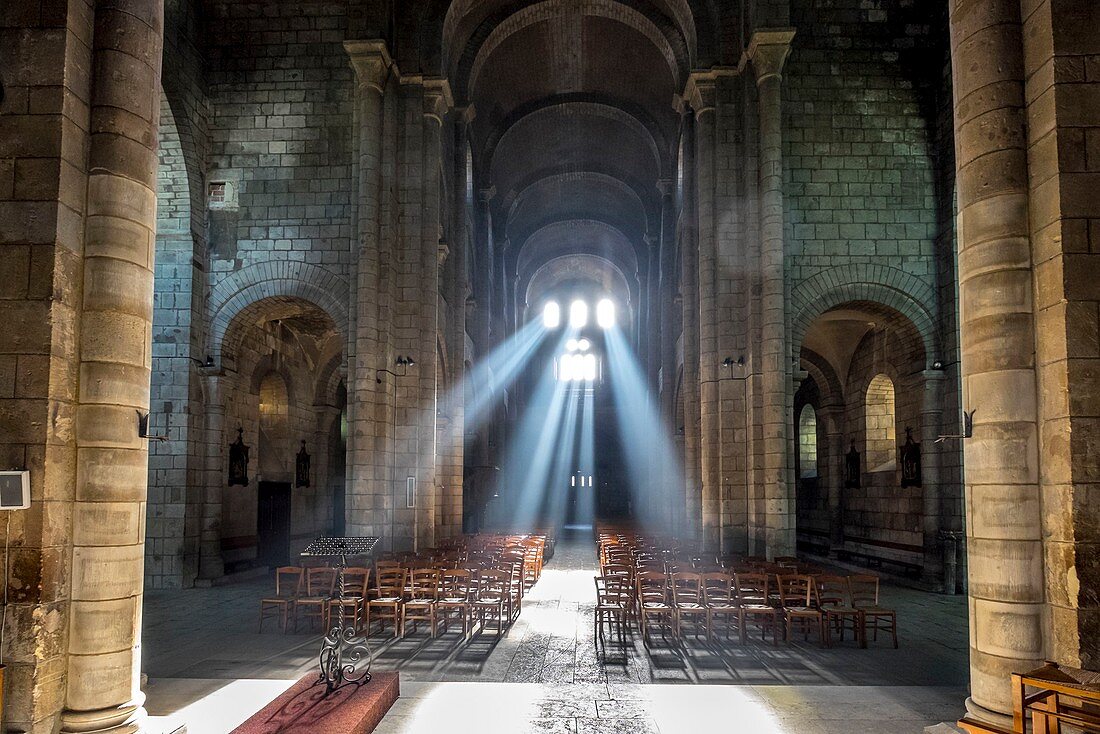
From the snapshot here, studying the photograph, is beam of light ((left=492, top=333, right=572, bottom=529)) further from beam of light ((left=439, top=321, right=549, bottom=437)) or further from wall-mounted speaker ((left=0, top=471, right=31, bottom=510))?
wall-mounted speaker ((left=0, top=471, right=31, bottom=510))

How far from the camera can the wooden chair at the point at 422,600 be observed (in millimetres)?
10312

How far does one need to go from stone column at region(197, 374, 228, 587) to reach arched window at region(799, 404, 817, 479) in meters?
17.1

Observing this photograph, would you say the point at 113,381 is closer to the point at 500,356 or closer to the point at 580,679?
the point at 580,679

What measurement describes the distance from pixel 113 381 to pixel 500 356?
30748mm

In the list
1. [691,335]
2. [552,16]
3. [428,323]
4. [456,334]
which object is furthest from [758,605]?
[552,16]

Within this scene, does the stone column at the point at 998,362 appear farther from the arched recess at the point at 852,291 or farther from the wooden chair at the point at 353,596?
the arched recess at the point at 852,291

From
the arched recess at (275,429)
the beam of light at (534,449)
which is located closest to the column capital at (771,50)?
the arched recess at (275,429)

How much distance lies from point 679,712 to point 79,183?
6.08 meters

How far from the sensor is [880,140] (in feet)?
55.0

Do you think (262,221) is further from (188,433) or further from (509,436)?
(509,436)

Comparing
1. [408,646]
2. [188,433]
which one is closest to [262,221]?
[188,433]

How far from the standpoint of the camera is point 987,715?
5.70 m

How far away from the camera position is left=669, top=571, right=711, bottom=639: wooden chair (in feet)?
32.0

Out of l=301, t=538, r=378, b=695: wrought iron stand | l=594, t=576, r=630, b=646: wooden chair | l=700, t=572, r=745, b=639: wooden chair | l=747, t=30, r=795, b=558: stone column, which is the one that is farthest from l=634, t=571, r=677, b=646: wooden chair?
l=747, t=30, r=795, b=558: stone column
